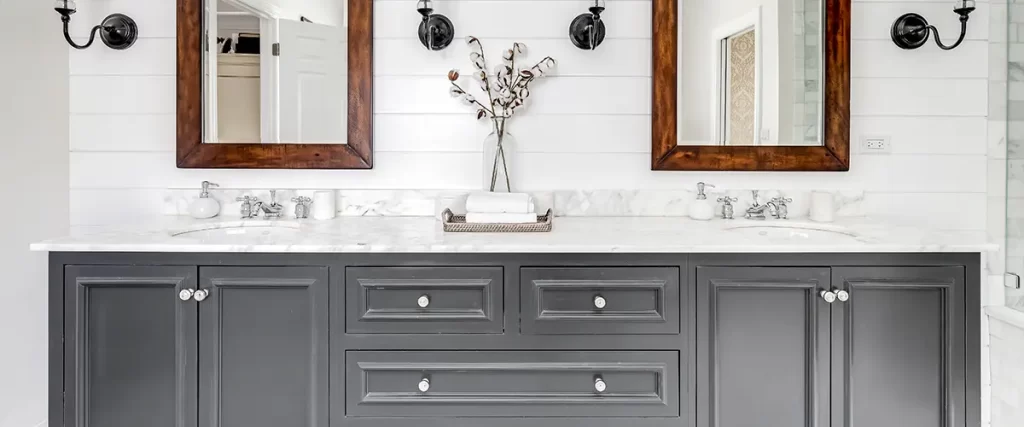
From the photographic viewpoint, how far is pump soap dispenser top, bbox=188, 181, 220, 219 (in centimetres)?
179

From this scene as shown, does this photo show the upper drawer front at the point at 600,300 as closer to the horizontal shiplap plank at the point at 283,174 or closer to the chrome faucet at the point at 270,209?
the horizontal shiplap plank at the point at 283,174

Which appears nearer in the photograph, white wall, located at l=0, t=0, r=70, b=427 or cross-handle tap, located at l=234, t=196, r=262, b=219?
white wall, located at l=0, t=0, r=70, b=427

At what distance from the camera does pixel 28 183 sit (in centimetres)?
172

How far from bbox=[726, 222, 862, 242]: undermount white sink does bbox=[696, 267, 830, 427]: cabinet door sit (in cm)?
33

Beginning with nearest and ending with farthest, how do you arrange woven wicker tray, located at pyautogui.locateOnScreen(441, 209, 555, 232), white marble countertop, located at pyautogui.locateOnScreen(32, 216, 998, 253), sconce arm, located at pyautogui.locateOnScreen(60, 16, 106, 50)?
white marble countertop, located at pyautogui.locateOnScreen(32, 216, 998, 253)
woven wicker tray, located at pyautogui.locateOnScreen(441, 209, 555, 232)
sconce arm, located at pyautogui.locateOnScreen(60, 16, 106, 50)

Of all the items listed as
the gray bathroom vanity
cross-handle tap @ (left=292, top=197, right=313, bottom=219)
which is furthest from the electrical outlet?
cross-handle tap @ (left=292, top=197, right=313, bottom=219)

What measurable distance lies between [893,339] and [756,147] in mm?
774

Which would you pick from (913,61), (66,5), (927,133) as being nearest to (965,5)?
(913,61)

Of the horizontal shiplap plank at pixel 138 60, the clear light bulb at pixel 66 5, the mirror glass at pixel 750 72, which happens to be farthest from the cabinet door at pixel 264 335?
the mirror glass at pixel 750 72

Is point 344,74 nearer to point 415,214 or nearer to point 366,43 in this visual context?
point 366,43

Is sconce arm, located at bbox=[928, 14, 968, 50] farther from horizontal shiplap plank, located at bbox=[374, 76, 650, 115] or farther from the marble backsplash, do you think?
horizontal shiplap plank, located at bbox=[374, 76, 650, 115]

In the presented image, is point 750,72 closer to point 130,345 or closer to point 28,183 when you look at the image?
point 130,345

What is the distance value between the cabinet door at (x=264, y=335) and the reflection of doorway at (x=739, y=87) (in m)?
1.39

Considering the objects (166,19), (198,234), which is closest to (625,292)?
(198,234)
